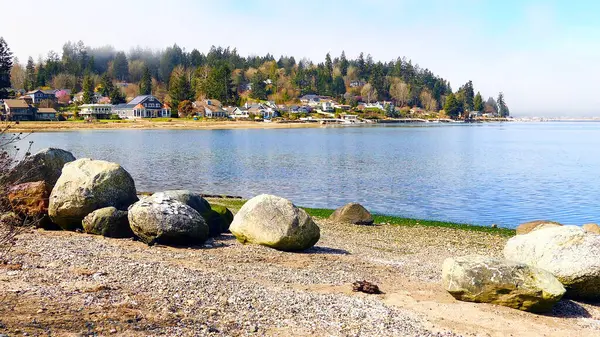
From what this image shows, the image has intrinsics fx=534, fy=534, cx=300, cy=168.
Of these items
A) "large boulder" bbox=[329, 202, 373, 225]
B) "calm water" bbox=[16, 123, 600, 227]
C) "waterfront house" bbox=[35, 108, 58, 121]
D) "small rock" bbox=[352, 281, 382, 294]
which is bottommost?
"calm water" bbox=[16, 123, 600, 227]

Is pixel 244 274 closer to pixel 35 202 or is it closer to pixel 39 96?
pixel 35 202

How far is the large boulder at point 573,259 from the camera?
1335cm

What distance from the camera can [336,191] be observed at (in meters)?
39.0

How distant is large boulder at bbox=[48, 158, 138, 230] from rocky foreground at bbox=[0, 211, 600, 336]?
640 millimetres

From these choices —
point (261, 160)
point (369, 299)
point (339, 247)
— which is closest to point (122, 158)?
point (261, 160)

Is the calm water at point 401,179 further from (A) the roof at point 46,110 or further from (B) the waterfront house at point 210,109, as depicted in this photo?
(B) the waterfront house at point 210,109

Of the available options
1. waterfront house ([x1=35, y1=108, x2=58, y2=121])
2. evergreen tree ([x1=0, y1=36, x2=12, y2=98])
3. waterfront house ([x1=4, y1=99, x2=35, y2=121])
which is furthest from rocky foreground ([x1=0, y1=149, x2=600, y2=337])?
waterfront house ([x1=35, y1=108, x2=58, y2=121])

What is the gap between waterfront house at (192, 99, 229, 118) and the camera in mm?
164000

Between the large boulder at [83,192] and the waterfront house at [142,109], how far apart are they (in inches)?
5592

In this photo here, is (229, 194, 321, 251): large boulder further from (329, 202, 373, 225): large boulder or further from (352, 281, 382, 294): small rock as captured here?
(329, 202, 373, 225): large boulder

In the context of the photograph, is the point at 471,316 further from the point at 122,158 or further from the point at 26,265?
the point at 122,158

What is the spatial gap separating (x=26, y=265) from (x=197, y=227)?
17.0 feet

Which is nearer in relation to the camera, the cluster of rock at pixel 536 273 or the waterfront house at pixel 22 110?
Answer: the cluster of rock at pixel 536 273

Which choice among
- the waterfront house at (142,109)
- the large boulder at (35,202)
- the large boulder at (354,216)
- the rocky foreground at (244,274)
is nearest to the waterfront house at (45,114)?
the waterfront house at (142,109)
